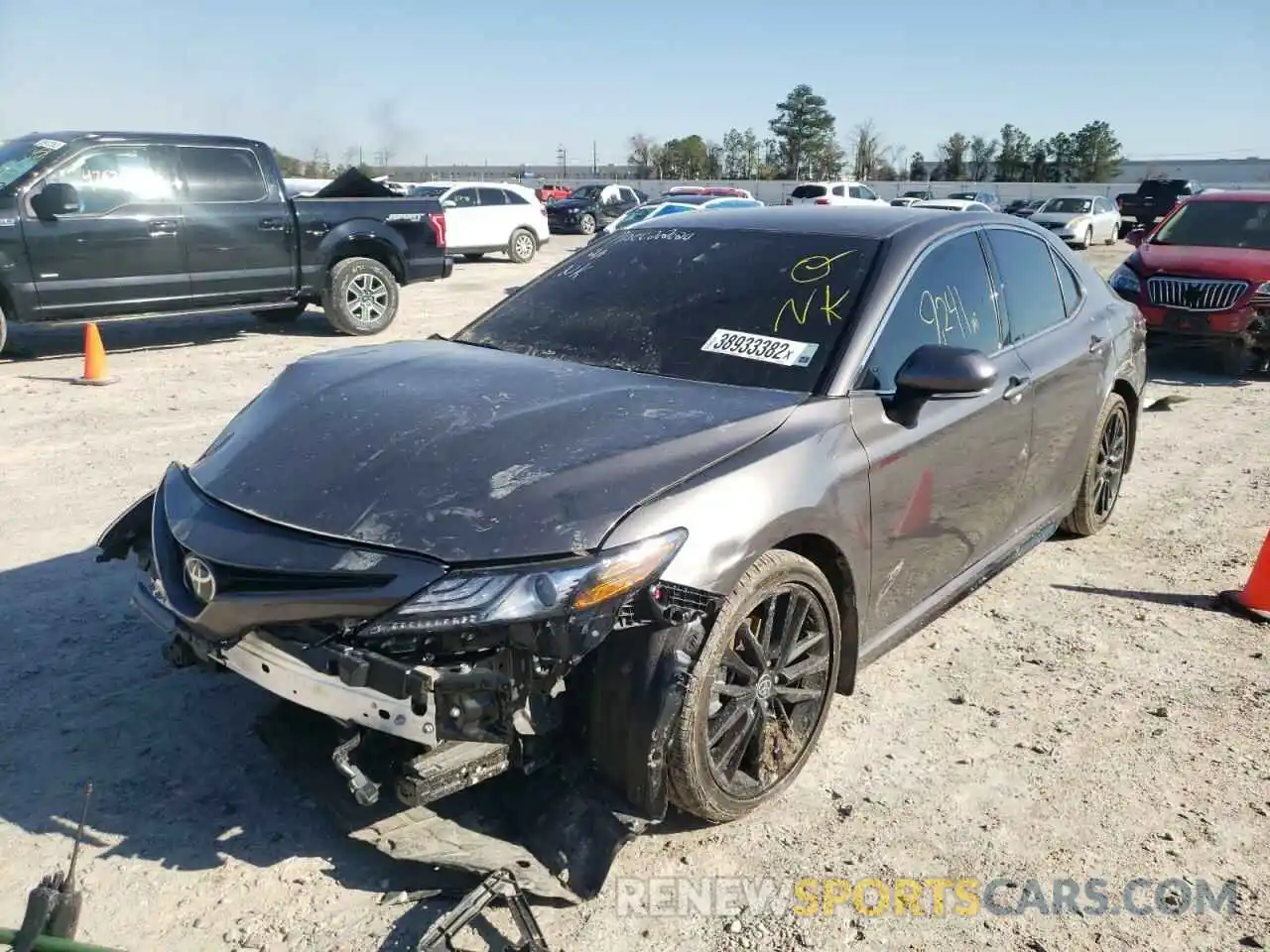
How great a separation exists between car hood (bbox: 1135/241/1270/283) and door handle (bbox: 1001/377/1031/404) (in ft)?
23.3

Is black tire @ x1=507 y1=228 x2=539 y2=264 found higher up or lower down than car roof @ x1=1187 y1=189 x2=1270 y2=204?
lower down

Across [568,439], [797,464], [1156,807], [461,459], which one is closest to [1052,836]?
[1156,807]

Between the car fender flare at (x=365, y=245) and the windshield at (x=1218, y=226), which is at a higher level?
the windshield at (x=1218, y=226)

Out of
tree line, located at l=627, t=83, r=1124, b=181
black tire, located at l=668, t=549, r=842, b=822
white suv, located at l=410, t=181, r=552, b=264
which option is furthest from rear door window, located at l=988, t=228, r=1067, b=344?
tree line, located at l=627, t=83, r=1124, b=181

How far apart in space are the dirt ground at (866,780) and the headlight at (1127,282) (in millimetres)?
5549

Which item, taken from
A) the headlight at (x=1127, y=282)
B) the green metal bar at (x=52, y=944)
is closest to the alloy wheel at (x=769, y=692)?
the green metal bar at (x=52, y=944)

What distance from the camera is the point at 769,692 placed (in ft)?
9.88

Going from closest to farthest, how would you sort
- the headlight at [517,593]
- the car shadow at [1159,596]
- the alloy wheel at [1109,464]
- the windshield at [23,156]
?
the headlight at [517,593] → the car shadow at [1159,596] → the alloy wheel at [1109,464] → the windshield at [23,156]

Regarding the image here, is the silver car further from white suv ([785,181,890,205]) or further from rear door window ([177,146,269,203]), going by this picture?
rear door window ([177,146,269,203])

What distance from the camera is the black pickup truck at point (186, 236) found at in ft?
30.8

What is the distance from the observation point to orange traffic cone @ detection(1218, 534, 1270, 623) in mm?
4617

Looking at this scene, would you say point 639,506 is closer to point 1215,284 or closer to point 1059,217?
point 1215,284

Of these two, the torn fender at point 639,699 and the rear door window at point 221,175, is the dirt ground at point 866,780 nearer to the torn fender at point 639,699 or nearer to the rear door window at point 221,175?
the torn fender at point 639,699

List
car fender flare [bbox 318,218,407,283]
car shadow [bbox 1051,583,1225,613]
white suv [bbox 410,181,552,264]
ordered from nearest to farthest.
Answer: car shadow [bbox 1051,583,1225,613] → car fender flare [bbox 318,218,407,283] → white suv [bbox 410,181,552,264]
